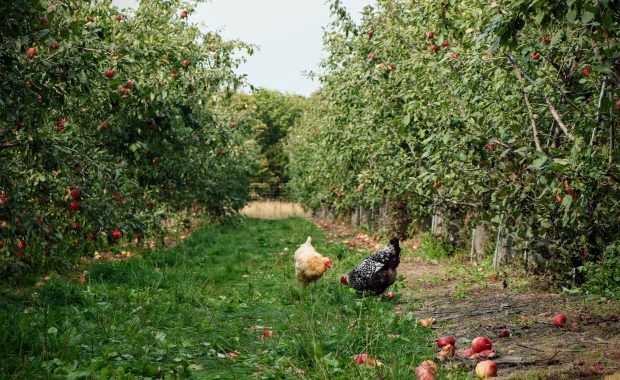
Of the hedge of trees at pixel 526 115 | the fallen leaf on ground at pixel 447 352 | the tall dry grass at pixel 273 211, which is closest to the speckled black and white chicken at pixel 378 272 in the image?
the hedge of trees at pixel 526 115

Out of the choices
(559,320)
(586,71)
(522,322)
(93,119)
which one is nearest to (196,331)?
(522,322)

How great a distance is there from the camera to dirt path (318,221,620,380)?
13.0ft

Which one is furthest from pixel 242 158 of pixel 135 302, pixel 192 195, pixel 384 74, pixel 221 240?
pixel 135 302

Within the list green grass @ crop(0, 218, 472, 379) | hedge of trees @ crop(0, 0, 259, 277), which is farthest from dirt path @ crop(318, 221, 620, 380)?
hedge of trees @ crop(0, 0, 259, 277)

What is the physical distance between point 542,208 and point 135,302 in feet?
14.9

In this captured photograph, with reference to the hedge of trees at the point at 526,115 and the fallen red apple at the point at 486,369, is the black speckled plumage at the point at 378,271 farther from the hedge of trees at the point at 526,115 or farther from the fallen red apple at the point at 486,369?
the fallen red apple at the point at 486,369

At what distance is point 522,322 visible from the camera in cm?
538

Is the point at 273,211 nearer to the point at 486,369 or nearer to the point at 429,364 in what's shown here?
the point at 429,364

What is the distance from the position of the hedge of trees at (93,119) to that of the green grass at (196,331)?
2.17 feet

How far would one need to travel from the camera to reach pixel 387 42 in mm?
7949

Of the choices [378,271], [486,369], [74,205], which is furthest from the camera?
[378,271]

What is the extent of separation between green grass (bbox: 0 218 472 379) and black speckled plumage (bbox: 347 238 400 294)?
0.18m

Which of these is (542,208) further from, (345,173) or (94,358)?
(345,173)

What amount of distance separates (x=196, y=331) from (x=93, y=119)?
4.26 m
